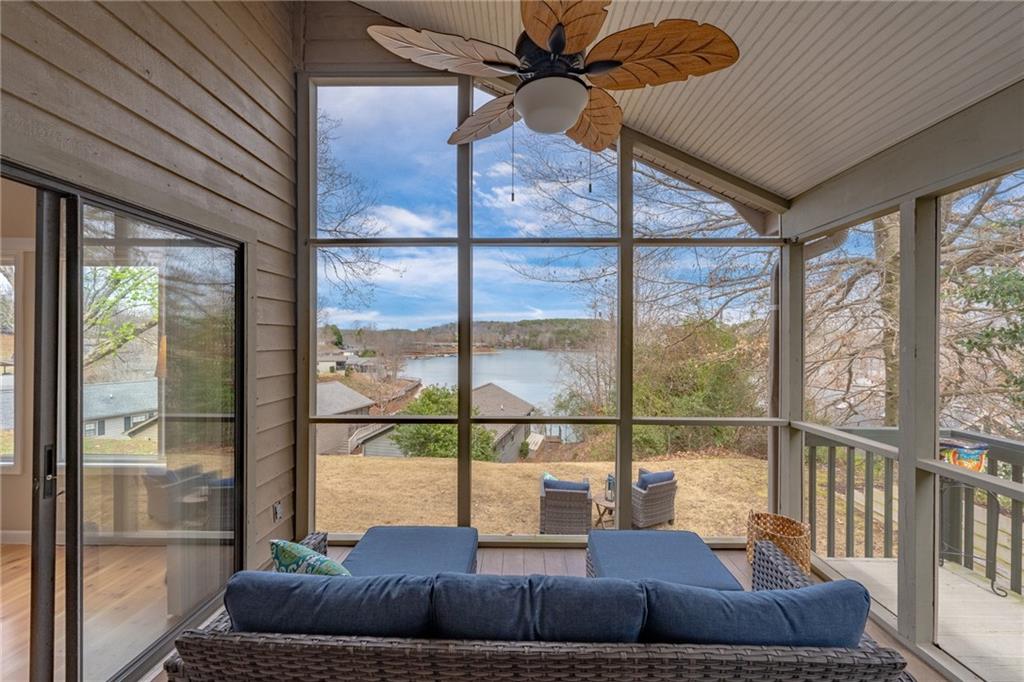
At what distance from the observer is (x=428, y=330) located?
375 centimetres

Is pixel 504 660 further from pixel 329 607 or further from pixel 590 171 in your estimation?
pixel 590 171

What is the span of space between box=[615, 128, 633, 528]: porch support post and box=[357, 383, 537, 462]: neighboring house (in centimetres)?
76

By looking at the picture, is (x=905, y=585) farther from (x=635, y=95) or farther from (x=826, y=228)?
(x=635, y=95)

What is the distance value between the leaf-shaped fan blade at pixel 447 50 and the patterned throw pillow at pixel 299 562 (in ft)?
6.45

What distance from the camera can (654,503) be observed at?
12.2ft

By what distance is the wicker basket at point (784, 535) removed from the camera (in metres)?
2.88

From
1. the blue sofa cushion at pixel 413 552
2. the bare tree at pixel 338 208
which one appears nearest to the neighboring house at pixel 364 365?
the bare tree at pixel 338 208

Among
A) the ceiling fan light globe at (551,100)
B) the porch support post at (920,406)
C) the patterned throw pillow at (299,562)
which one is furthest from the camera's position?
the porch support post at (920,406)

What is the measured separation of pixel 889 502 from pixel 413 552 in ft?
9.61

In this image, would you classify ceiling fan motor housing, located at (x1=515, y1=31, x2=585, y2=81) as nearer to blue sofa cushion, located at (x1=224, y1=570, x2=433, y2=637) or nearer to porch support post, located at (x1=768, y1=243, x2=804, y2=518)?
blue sofa cushion, located at (x1=224, y1=570, x2=433, y2=637)

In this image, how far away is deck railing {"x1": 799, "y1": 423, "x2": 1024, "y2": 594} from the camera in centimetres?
217

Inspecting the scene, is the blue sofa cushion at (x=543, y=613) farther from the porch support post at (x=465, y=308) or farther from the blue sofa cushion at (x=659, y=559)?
the porch support post at (x=465, y=308)

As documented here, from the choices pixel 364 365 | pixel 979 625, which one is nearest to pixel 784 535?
pixel 979 625

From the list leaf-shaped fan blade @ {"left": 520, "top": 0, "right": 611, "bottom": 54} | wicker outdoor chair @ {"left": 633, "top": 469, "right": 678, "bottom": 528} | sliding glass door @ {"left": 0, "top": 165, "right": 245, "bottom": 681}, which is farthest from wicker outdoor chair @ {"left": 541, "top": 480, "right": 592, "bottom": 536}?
leaf-shaped fan blade @ {"left": 520, "top": 0, "right": 611, "bottom": 54}
